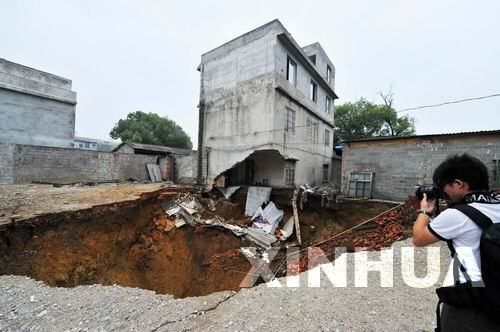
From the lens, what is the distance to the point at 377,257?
4352 millimetres

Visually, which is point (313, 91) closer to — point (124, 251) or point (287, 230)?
point (287, 230)

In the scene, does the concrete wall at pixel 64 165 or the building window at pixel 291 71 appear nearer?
the concrete wall at pixel 64 165

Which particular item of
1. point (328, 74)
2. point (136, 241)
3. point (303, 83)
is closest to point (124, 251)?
point (136, 241)

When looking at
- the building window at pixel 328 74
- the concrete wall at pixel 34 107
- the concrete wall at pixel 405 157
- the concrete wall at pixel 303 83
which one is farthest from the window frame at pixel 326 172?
the concrete wall at pixel 34 107

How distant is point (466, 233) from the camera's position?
1.25 meters

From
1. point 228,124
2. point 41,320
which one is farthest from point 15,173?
point 41,320

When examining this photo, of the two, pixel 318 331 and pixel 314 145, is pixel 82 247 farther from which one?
pixel 314 145

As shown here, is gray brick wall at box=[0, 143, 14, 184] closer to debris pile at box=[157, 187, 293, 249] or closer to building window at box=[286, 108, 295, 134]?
debris pile at box=[157, 187, 293, 249]

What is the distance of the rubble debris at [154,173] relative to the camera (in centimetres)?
1380

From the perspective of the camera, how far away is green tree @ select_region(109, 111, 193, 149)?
2358cm

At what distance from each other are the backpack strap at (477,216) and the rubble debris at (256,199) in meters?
8.78

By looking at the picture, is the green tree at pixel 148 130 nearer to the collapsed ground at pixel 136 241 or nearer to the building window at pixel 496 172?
the collapsed ground at pixel 136 241

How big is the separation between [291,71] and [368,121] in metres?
12.2

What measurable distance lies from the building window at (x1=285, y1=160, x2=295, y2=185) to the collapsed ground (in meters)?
2.44
